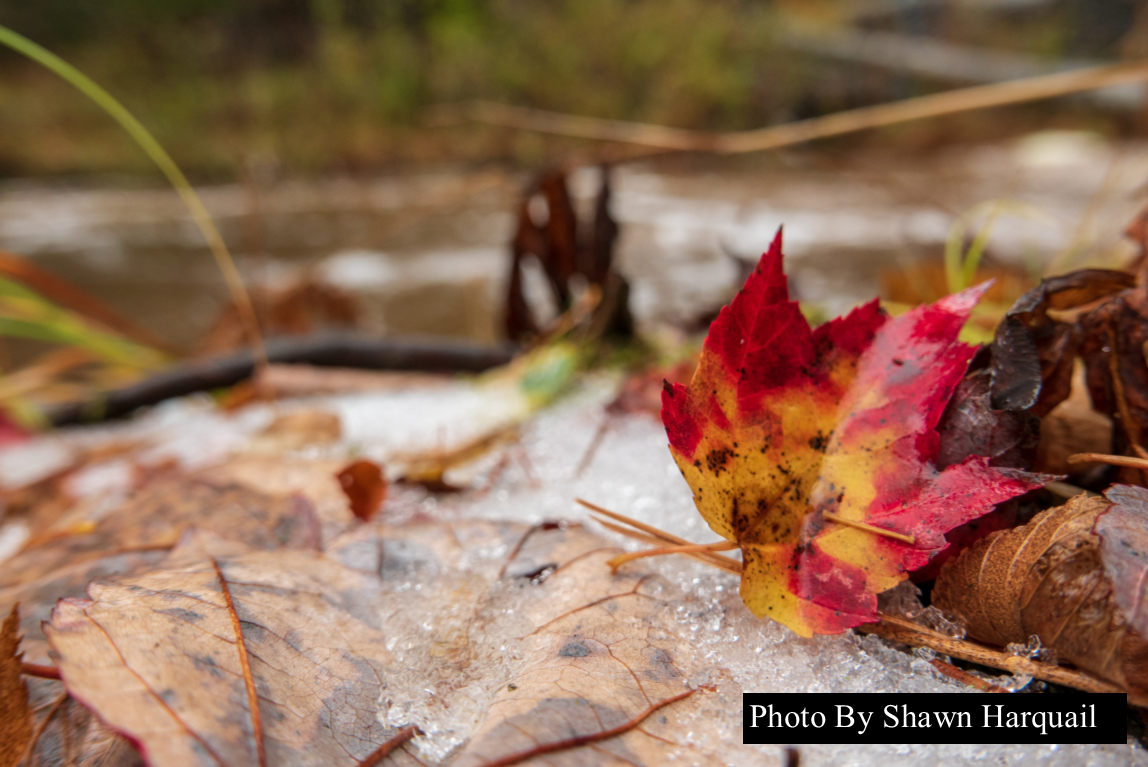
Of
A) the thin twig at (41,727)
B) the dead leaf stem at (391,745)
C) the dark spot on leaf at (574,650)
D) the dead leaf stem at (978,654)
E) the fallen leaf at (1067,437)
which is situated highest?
the fallen leaf at (1067,437)

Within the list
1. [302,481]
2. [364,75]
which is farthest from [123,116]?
[364,75]

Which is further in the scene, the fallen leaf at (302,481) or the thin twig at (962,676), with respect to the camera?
the fallen leaf at (302,481)

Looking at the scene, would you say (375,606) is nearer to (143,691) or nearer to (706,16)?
(143,691)

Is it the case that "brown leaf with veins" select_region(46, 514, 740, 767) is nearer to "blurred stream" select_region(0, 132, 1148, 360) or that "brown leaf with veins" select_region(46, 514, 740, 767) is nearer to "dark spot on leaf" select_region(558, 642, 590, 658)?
"dark spot on leaf" select_region(558, 642, 590, 658)

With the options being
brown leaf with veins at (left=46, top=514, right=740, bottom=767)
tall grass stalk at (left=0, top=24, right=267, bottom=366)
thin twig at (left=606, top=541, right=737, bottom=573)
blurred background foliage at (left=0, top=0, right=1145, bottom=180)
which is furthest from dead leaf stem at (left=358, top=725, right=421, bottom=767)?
blurred background foliage at (left=0, top=0, right=1145, bottom=180)

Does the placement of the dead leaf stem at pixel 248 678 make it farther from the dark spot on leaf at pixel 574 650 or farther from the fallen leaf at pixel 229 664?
the dark spot on leaf at pixel 574 650

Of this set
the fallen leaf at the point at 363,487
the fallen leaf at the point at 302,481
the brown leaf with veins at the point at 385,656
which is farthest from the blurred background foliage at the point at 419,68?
the brown leaf with veins at the point at 385,656
